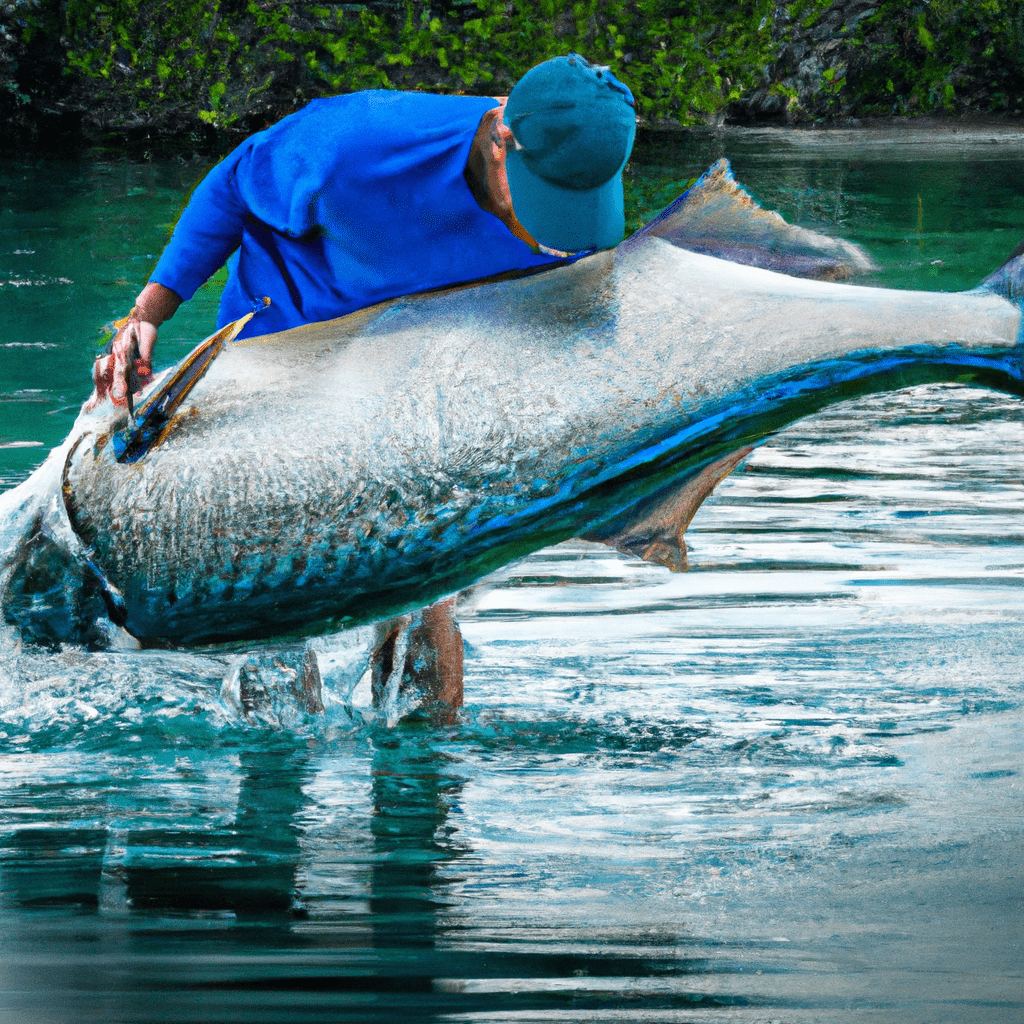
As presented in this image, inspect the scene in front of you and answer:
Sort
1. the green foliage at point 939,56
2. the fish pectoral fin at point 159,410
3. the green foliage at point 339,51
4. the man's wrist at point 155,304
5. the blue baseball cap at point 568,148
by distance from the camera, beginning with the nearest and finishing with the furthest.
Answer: the blue baseball cap at point 568,148 < the fish pectoral fin at point 159,410 < the man's wrist at point 155,304 < the green foliage at point 339,51 < the green foliage at point 939,56

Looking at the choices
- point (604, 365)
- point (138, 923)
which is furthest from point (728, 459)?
point (138, 923)

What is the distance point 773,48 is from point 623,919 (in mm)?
16047

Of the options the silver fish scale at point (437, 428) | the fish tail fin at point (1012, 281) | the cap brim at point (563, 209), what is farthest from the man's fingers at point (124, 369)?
the fish tail fin at point (1012, 281)

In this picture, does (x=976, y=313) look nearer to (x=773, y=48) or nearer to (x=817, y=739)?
(x=817, y=739)

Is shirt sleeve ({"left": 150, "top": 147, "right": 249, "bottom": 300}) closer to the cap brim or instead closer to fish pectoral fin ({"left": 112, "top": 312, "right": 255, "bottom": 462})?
fish pectoral fin ({"left": 112, "top": 312, "right": 255, "bottom": 462})

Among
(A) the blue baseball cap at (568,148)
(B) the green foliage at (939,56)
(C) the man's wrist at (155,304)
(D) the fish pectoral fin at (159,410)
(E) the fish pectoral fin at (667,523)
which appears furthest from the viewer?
(B) the green foliage at (939,56)

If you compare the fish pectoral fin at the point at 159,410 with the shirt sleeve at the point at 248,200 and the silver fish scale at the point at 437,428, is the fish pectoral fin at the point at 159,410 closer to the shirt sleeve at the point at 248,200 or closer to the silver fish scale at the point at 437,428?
the silver fish scale at the point at 437,428

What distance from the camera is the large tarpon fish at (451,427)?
2303 mm

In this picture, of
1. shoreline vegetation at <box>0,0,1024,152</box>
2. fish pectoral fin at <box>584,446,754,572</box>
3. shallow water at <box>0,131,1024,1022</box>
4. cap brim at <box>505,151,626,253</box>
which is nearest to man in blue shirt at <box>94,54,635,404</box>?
cap brim at <box>505,151,626,253</box>

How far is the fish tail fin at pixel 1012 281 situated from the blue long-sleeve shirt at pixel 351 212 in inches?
31.9

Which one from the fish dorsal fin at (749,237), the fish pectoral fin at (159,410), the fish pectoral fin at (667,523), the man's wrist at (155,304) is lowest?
the fish pectoral fin at (667,523)

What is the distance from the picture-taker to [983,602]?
4281 millimetres

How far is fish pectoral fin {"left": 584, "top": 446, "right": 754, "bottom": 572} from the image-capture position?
98.6 inches

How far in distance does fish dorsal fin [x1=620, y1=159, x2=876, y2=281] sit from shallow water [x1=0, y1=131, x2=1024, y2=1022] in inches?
29.1
